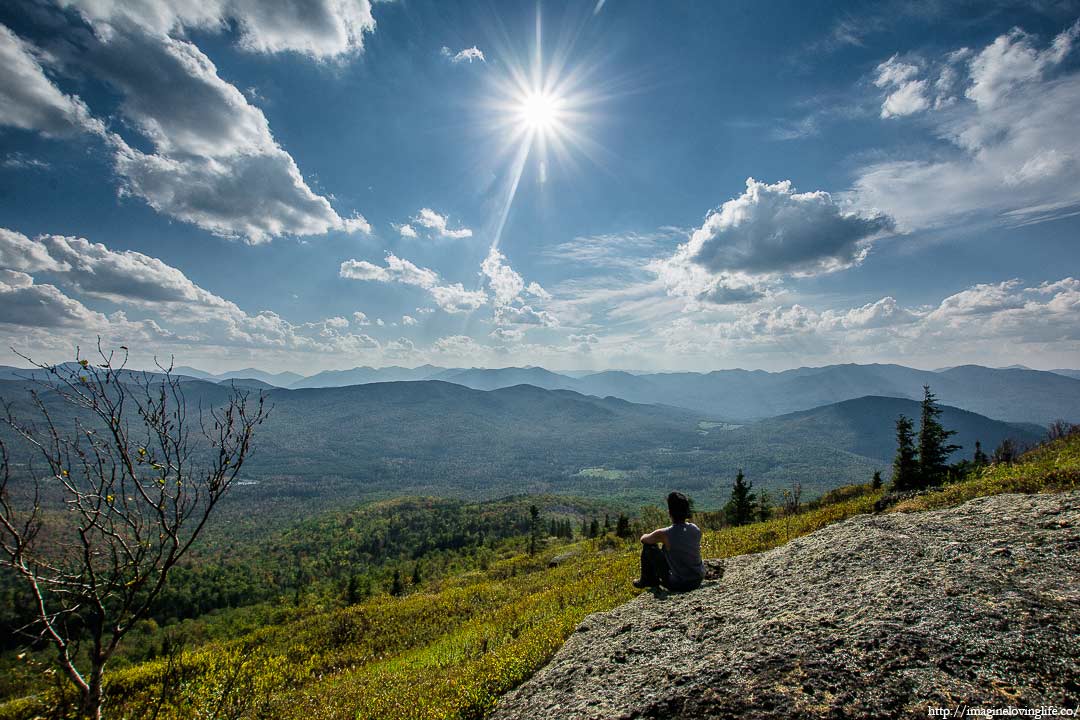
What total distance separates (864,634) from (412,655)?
12831mm

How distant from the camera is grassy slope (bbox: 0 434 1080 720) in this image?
29.8 ft

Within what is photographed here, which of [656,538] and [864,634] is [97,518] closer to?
[656,538]

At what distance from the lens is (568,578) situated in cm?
1956

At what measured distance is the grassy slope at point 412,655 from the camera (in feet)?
29.8

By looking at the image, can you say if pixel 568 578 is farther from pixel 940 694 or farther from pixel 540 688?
pixel 940 694

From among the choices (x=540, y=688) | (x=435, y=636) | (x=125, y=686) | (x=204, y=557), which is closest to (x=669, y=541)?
(x=540, y=688)

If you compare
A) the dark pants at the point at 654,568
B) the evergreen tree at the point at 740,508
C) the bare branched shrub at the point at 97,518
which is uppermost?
the bare branched shrub at the point at 97,518

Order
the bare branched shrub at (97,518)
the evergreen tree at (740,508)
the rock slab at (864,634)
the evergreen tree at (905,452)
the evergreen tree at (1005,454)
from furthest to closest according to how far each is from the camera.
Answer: the evergreen tree at (740,508) < the evergreen tree at (905,452) < the evergreen tree at (1005,454) < the bare branched shrub at (97,518) < the rock slab at (864,634)

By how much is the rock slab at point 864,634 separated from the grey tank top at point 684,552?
0.44 meters

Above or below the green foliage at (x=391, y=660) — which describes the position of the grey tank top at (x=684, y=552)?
above

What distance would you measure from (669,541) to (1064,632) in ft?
20.3

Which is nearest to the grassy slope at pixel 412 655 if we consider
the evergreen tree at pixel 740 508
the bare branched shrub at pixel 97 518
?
the bare branched shrub at pixel 97 518

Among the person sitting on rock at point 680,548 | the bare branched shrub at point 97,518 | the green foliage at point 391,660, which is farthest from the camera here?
the person sitting on rock at point 680,548

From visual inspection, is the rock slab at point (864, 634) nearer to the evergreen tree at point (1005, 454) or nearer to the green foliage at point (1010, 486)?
the green foliage at point (1010, 486)
